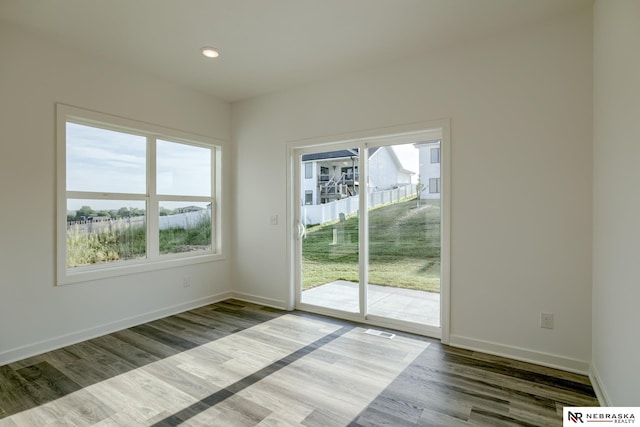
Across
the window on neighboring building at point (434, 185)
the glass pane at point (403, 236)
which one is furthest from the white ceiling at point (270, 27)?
the window on neighboring building at point (434, 185)

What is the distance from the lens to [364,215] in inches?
142

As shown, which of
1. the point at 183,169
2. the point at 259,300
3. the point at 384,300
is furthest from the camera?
the point at 259,300

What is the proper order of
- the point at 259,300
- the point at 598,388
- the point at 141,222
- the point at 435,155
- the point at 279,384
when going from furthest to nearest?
the point at 259,300 → the point at 141,222 → the point at 435,155 → the point at 279,384 → the point at 598,388

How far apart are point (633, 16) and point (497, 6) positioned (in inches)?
39.5

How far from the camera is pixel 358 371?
251 cm

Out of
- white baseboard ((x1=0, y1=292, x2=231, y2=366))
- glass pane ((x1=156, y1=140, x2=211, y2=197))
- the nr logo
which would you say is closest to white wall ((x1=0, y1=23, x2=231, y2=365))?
white baseboard ((x1=0, y1=292, x2=231, y2=366))

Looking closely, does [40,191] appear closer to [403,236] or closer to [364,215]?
[364,215]

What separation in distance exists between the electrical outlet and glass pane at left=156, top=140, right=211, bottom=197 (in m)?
3.98

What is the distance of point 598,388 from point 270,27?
359 cm

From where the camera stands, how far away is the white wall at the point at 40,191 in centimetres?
267

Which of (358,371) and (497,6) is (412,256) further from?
(497,6)

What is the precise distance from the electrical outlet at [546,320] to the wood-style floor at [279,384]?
0.33 meters

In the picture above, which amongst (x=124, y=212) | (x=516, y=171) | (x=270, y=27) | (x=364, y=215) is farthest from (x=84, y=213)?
(x=516, y=171)

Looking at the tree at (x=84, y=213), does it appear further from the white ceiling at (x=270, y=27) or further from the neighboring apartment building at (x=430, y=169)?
the neighboring apartment building at (x=430, y=169)
